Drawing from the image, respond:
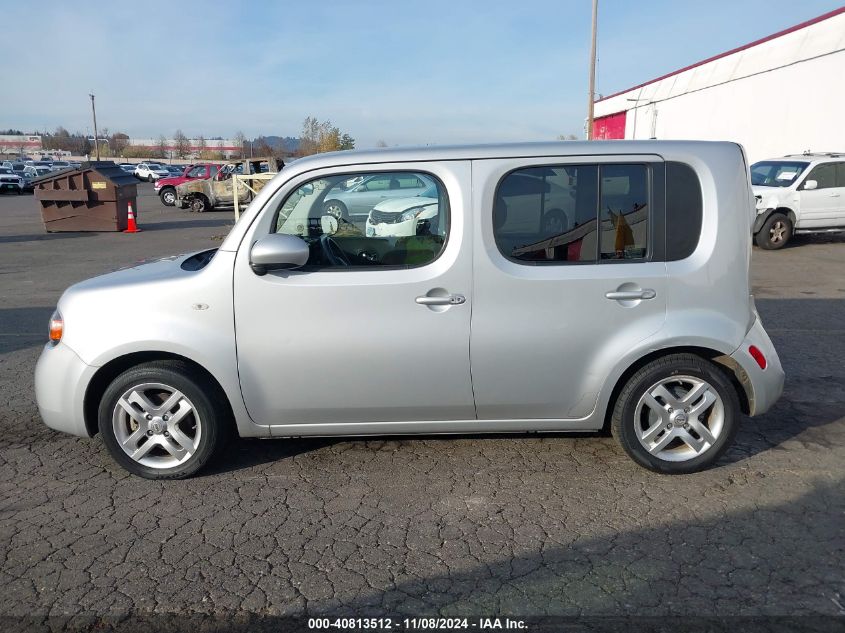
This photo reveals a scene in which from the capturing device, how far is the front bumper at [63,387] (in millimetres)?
3979

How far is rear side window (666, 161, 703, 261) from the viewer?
12.8 feet

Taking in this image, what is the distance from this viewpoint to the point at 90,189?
61.2 ft

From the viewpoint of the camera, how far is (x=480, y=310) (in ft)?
12.6

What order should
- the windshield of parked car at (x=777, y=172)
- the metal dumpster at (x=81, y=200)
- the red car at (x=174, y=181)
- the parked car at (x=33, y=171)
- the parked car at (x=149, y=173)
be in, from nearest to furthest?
the windshield of parked car at (x=777, y=172), the metal dumpster at (x=81, y=200), the red car at (x=174, y=181), the parked car at (x=33, y=171), the parked car at (x=149, y=173)

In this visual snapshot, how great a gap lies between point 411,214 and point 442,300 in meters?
0.58

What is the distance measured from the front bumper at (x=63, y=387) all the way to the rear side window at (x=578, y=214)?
8.40 feet

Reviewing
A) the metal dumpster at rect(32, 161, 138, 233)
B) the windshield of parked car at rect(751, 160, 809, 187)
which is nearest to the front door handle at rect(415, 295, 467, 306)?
the windshield of parked car at rect(751, 160, 809, 187)

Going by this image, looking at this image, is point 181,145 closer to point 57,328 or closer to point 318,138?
point 318,138

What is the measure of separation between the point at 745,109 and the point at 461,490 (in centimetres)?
2658

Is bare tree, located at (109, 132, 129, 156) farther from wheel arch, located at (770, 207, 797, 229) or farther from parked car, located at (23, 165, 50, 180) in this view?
wheel arch, located at (770, 207, 797, 229)

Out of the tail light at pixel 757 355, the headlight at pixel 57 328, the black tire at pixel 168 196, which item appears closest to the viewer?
the tail light at pixel 757 355

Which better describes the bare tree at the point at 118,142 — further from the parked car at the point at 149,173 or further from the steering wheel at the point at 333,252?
the steering wheel at the point at 333,252

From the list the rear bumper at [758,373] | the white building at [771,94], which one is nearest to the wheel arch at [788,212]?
the white building at [771,94]

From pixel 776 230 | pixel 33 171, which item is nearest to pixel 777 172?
pixel 776 230
